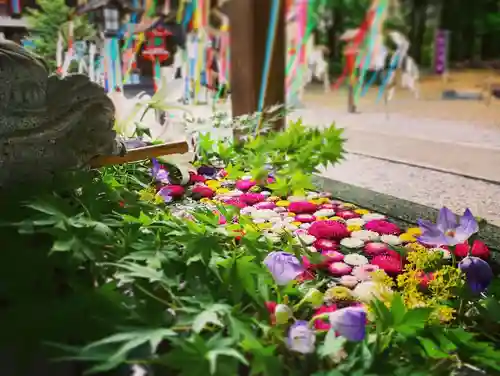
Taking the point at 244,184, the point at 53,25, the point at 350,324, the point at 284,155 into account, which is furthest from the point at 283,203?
the point at 53,25

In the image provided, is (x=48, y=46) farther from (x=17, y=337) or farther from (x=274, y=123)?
(x=17, y=337)

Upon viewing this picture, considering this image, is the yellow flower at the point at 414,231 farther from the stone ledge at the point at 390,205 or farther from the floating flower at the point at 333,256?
the floating flower at the point at 333,256

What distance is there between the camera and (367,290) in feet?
2.52

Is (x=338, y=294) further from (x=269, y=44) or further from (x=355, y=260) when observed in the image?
(x=269, y=44)

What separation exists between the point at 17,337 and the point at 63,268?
0.10 metres

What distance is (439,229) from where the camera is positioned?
73 cm

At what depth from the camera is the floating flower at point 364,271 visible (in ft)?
2.71

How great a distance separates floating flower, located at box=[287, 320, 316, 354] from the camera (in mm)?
524

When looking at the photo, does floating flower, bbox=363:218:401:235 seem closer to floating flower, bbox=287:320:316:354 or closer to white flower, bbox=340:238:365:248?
white flower, bbox=340:238:365:248

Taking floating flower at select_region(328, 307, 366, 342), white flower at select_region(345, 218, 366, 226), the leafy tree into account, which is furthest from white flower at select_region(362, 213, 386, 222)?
the leafy tree

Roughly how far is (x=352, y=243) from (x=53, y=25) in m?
1.27

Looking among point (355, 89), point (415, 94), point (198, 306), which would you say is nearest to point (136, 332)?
point (198, 306)

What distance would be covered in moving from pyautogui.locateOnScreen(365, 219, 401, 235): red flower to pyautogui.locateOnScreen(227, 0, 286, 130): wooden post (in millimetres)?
747

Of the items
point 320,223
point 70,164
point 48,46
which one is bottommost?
point 320,223
